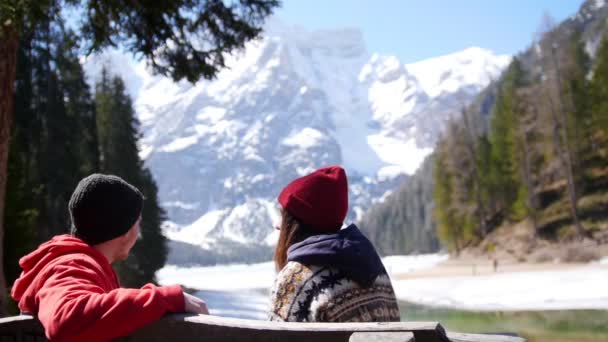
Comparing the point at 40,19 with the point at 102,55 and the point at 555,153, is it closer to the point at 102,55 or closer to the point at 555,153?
the point at 102,55

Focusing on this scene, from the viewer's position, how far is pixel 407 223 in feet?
388

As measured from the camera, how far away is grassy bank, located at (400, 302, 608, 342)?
12891 millimetres

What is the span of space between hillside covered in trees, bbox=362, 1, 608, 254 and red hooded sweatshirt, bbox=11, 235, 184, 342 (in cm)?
3506

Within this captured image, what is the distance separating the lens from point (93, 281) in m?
1.98

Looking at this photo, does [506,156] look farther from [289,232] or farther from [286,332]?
[286,332]

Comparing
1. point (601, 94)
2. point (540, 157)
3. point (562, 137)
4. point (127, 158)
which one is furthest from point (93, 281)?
point (540, 157)

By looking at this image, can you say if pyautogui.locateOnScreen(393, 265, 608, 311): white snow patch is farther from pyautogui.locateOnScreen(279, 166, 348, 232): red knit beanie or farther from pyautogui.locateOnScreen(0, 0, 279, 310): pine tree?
pyautogui.locateOnScreen(279, 166, 348, 232): red knit beanie

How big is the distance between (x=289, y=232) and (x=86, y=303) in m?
1.18

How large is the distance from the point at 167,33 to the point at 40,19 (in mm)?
1585

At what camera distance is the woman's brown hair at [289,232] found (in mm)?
2775

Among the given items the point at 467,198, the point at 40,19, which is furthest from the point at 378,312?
the point at 467,198

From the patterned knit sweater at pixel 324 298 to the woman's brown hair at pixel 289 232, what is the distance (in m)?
0.29

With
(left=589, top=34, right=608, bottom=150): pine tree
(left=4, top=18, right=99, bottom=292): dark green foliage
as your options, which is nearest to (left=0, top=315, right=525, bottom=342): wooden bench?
(left=4, top=18, right=99, bottom=292): dark green foliage

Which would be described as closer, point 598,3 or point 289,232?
point 289,232
